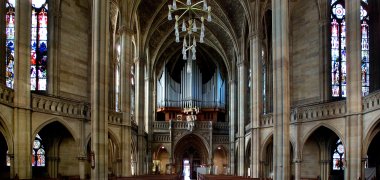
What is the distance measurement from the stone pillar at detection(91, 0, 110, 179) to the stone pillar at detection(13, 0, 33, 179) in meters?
3.41

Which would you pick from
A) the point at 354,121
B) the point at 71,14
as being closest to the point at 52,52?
the point at 71,14

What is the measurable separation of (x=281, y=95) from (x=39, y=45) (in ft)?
51.7

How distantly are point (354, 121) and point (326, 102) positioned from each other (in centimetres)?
488

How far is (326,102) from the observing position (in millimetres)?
27281

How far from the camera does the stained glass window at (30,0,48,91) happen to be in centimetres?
2822

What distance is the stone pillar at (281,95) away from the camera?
23672mm

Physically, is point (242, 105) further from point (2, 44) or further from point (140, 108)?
point (2, 44)

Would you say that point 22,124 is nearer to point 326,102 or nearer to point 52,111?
point 52,111

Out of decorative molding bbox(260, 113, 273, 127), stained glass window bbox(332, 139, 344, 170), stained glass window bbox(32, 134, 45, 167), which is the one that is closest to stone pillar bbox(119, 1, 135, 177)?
stained glass window bbox(32, 134, 45, 167)

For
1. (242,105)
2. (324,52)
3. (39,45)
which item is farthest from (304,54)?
(39,45)

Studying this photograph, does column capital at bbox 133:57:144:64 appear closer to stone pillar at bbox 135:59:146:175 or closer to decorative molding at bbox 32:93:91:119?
stone pillar at bbox 135:59:146:175

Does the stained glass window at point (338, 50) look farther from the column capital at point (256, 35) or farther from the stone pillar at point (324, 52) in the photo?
the column capital at point (256, 35)

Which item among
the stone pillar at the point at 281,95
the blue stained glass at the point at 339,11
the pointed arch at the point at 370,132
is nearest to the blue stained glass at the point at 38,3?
the stone pillar at the point at 281,95

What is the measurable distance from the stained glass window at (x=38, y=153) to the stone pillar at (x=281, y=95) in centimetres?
1476
